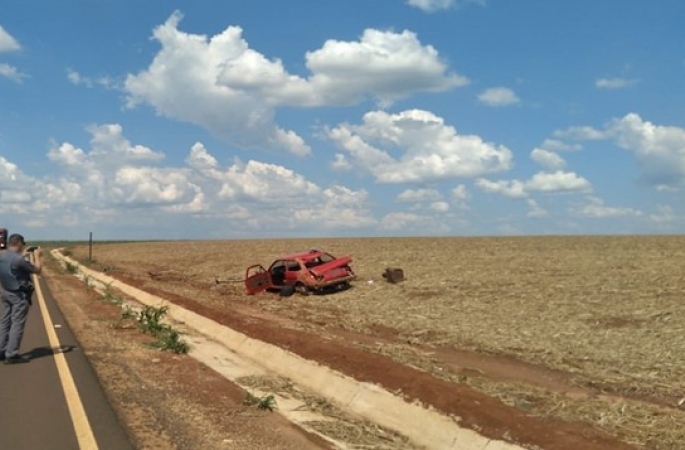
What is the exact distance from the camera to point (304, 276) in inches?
987

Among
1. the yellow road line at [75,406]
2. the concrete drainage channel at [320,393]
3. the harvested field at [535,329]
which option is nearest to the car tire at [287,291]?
the harvested field at [535,329]

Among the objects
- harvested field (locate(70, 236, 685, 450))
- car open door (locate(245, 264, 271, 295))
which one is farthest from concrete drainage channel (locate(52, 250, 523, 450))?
car open door (locate(245, 264, 271, 295))

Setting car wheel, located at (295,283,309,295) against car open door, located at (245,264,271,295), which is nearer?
car wheel, located at (295,283,309,295)

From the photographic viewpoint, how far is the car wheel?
25.2 metres

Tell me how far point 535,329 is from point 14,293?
9947mm

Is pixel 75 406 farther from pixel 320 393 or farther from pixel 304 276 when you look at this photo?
pixel 304 276

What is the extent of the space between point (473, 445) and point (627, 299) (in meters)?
11.7

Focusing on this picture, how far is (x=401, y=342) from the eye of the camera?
574 inches

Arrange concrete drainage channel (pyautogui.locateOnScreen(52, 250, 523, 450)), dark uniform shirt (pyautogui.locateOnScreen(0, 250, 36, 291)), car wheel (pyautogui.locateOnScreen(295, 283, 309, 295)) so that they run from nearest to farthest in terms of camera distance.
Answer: concrete drainage channel (pyautogui.locateOnScreen(52, 250, 523, 450)) → dark uniform shirt (pyautogui.locateOnScreen(0, 250, 36, 291)) → car wheel (pyautogui.locateOnScreen(295, 283, 309, 295))

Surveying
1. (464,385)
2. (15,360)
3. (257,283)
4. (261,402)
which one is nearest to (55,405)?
(261,402)

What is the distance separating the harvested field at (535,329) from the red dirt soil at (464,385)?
2.2 inches

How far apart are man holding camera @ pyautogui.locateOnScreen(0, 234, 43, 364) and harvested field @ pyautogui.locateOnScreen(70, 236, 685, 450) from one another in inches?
205

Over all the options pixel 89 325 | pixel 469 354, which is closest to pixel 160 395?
pixel 469 354

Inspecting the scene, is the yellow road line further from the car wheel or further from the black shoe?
the car wheel
